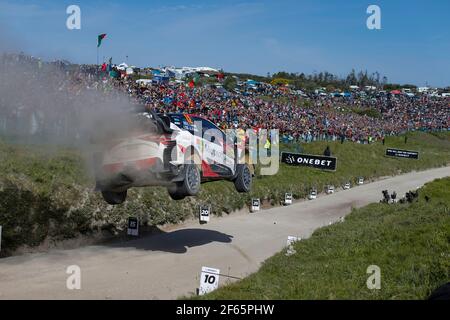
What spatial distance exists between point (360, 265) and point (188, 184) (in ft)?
16.2

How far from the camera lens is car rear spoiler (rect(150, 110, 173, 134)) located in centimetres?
1354

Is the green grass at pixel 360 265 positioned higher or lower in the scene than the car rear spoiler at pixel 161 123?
lower

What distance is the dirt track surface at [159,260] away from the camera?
45.9ft

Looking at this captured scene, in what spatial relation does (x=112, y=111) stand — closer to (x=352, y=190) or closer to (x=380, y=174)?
(x=352, y=190)

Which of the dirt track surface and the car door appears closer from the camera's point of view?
the dirt track surface

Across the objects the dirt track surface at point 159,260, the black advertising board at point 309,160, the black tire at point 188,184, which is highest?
the black tire at point 188,184

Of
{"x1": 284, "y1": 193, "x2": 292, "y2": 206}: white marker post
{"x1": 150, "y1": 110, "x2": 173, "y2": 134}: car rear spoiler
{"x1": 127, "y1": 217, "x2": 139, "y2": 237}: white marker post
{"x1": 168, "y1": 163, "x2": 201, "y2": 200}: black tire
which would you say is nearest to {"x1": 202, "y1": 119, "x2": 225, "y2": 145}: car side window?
{"x1": 168, "y1": 163, "x2": 201, "y2": 200}: black tire

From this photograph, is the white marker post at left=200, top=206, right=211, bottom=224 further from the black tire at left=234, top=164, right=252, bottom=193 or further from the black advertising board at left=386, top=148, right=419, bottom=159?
the black advertising board at left=386, top=148, right=419, bottom=159

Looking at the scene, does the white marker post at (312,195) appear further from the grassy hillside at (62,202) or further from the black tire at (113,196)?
the black tire at (113,196)

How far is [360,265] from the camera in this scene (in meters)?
12.9

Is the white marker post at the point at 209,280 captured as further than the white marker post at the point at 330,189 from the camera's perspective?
No

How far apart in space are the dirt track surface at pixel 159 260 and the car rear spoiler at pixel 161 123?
429 cm

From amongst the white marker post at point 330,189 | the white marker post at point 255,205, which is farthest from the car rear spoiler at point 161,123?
the white marker post at point 330,189

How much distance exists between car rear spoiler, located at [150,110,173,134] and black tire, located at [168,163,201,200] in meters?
1.11
